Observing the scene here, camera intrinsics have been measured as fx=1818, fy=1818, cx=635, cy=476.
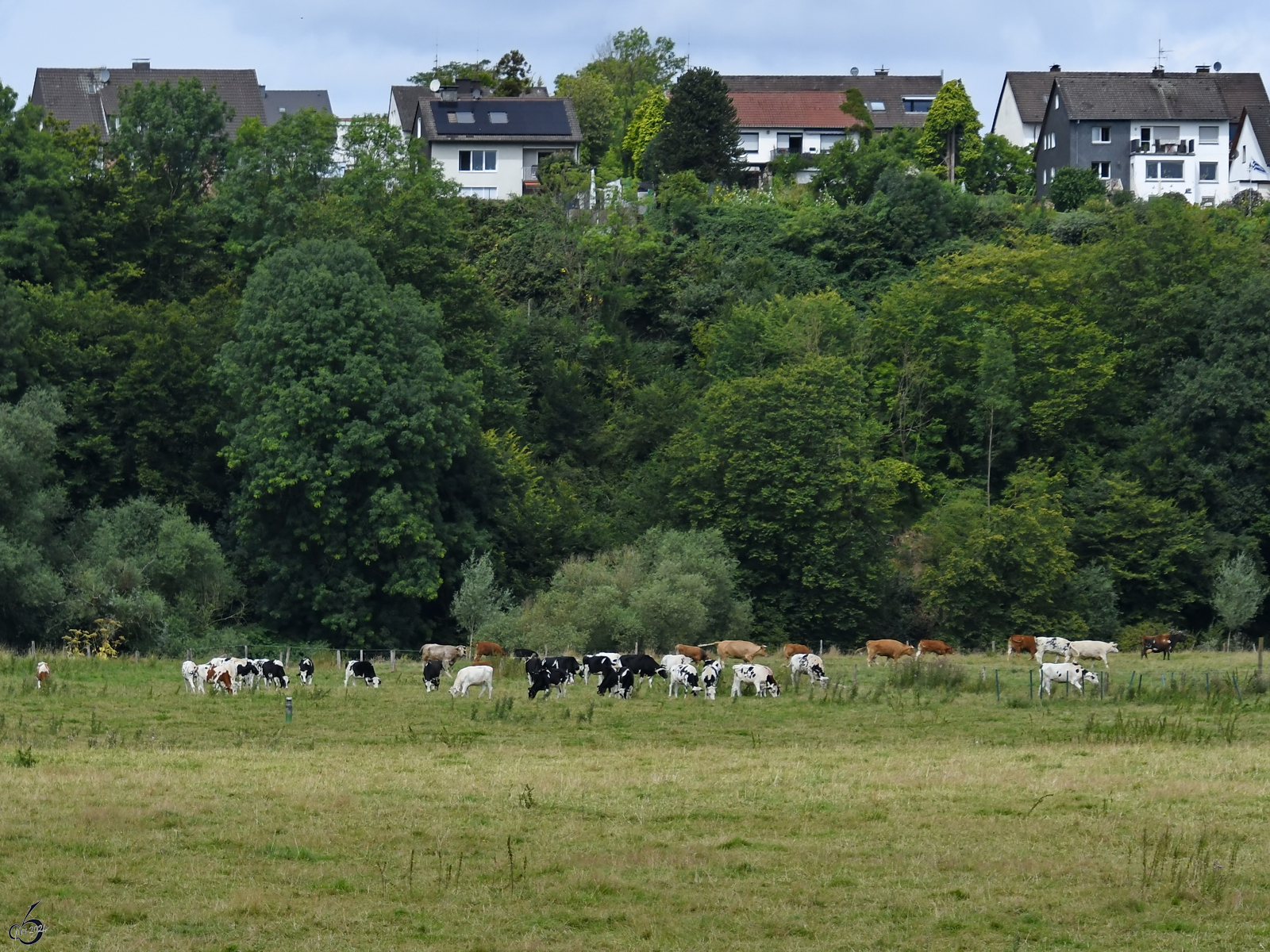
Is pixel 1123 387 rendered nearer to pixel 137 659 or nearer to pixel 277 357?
pixel 277 357

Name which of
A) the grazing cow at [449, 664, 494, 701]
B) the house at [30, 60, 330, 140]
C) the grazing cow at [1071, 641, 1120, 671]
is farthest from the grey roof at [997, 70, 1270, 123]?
the grazing cow at [449, 664, 494, 701]

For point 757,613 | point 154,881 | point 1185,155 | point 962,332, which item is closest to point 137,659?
point 757,613

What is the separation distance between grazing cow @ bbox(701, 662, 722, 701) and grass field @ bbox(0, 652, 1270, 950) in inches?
121

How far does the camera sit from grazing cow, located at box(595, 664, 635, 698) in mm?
38750

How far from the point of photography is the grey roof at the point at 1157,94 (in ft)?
340

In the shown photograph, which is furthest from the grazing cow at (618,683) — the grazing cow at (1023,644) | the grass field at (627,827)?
the grazing cow at (1023,644)

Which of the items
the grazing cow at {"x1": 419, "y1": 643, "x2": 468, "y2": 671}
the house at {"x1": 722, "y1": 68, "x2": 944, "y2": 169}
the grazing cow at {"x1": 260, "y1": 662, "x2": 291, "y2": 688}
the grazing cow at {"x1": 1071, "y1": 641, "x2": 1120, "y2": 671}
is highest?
the house at {"x1": 722, "y1": 68, "x2": 944, "y2": 169}

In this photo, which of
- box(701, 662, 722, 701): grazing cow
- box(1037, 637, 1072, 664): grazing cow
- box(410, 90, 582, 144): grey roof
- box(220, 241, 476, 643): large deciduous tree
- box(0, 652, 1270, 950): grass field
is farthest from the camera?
box(410, 90, 582, 144): grey roof

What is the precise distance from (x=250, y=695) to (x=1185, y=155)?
258 feet

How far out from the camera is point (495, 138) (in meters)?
102

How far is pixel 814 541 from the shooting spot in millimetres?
68375

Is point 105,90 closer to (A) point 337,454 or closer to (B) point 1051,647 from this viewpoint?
(A) point 337,454

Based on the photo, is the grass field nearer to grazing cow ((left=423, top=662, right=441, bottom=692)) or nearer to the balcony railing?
grazing cow ((left=423, top=662, right=441, bottom=692))

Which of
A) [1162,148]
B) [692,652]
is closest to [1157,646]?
[692,652]
